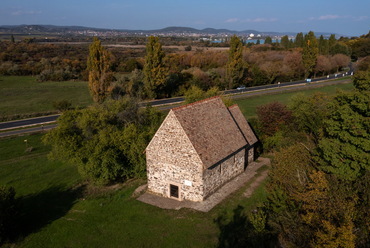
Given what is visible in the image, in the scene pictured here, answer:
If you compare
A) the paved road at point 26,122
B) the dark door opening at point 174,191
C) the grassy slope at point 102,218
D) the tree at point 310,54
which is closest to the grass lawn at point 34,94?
the paved road at point 26,122

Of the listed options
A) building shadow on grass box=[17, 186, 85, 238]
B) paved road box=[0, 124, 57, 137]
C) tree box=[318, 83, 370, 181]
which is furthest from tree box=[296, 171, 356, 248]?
paved road box=[0, 124, 57, 137]

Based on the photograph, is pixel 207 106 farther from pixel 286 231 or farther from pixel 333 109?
pixel 286 231

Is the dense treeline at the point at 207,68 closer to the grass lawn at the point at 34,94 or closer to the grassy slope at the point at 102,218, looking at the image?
the grass lawn at the point at 34,94

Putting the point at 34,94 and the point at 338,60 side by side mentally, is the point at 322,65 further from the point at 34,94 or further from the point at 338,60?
the point at 34,94

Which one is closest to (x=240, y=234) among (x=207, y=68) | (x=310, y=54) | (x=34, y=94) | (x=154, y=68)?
(x=154, y=68)

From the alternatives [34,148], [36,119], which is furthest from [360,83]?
[36,119]

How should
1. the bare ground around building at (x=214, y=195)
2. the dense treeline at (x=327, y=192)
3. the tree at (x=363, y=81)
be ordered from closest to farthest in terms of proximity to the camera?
1. the dense treeline at (x=327, y=192)
2. the tree at (x=363, y=81)
3. the bare ground around building at (x=214, y=195)

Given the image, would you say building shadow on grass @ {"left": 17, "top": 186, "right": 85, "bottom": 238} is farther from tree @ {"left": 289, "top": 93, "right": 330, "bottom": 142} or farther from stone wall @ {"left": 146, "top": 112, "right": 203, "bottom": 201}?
tree @ {"left": 289, "top": 93, "right": 330, "bottom": 142}
